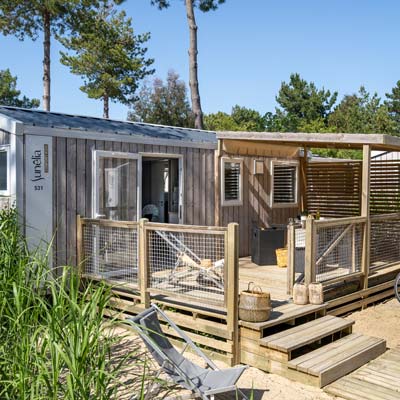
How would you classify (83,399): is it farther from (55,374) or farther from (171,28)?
(171,28)

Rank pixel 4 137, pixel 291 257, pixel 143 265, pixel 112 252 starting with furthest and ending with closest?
pixel 112 252, pixel 4 137, pixel 291 257, pixel 143 265

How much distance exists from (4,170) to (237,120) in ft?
122

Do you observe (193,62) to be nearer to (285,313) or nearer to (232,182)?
(232,182)

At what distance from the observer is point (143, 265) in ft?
18.8

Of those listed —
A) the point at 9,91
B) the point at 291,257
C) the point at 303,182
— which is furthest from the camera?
the point at 9,91

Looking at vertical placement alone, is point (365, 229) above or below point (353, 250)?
above

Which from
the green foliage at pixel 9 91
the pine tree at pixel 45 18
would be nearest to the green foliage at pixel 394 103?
the pine tree at pixel 45 18

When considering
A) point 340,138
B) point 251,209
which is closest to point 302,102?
point 251,209

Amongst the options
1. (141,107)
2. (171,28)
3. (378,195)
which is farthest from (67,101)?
(378,195)

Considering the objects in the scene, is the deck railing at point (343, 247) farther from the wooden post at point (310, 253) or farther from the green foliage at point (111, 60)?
the green foliage at point (111, 60)

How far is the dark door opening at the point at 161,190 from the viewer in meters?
8.90

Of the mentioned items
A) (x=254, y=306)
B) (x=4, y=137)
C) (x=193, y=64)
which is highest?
(x=193, y=64)

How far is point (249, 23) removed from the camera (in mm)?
19391

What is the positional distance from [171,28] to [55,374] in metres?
A: 19.2
